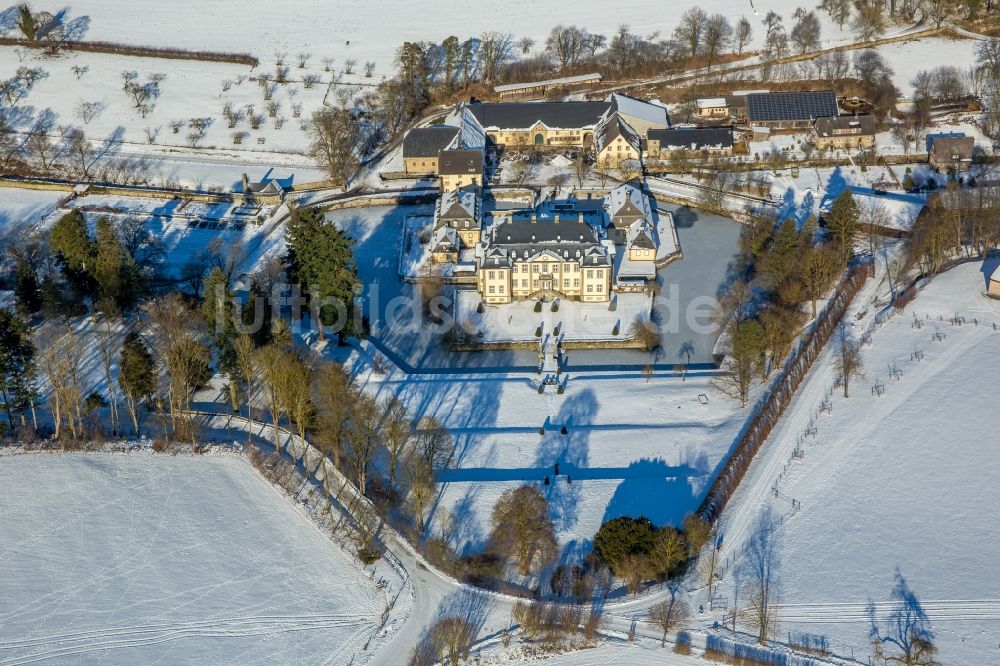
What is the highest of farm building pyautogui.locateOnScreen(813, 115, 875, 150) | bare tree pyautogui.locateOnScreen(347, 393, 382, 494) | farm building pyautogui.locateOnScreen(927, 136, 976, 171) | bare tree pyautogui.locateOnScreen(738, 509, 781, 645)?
farm building pyautogui.locateOnScreen(813, 115, 875, 150)

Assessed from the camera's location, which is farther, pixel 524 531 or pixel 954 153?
pixel 954 153

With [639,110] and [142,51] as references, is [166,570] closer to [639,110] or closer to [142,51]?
[639,110]

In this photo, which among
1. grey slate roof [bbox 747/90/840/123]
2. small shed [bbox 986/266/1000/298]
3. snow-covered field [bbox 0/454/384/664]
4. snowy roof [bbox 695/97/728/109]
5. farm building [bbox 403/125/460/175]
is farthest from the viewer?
snowy roof [bbox 695/97/728/109]

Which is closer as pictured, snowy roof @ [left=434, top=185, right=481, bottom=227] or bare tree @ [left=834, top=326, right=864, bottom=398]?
bare tree @ [left=834, top=326, right=864, bottom=398]

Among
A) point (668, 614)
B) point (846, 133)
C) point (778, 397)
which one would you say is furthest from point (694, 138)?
point (668, 614)

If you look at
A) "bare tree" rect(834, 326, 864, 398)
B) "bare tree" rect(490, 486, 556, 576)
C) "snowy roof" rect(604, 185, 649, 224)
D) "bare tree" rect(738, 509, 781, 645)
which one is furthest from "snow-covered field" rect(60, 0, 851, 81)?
"bare tree" rect(738, 509, 781, 645)

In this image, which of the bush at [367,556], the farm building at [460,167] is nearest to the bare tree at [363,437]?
the bush at [367,556]

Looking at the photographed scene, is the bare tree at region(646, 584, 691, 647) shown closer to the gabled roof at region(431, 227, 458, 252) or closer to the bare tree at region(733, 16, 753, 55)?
the gabled roof at region(431, 227, 458, 252)
